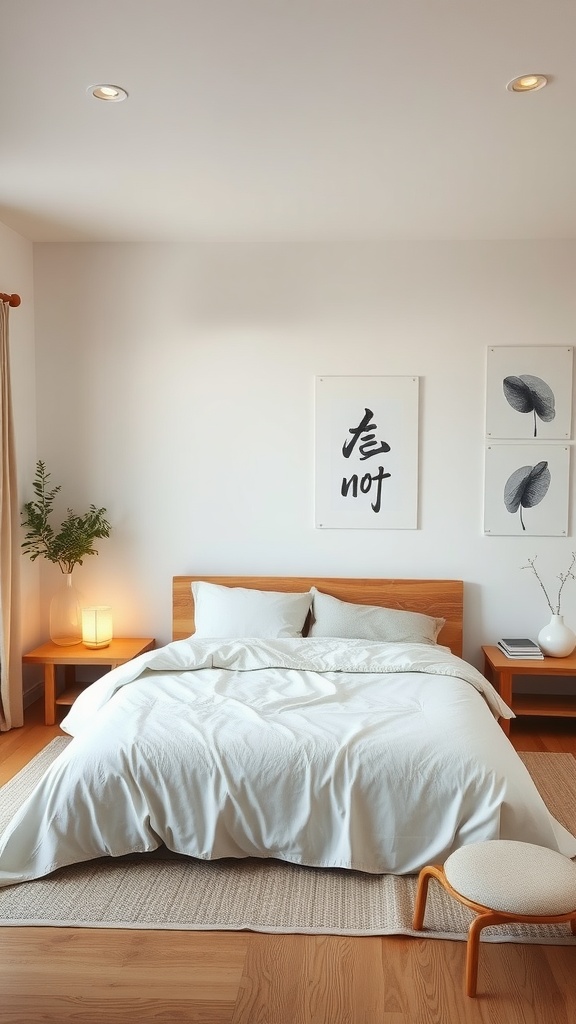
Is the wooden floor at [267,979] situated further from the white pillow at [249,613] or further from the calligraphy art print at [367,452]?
the calligraphy art print at [367,452]

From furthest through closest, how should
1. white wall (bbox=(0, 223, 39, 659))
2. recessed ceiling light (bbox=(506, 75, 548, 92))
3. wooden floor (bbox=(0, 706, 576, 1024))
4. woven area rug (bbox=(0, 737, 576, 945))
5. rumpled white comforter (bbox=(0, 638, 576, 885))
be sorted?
white wall (bbox=(0, 223, 39, 659))
rumpled white comforter (bbox=(0, 638, 576, 885))
recessed ceiling light (bbox=(506, 75, 548, 92))
woven area rug (bbox=(0, 737, 576, 945))
wooden floor (bbox=(0, 706, 576, 1024))

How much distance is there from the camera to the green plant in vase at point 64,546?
14.3 feet

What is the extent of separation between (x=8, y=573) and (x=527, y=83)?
10.2 feet

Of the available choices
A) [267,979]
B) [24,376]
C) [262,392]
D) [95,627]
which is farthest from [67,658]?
[267,979]

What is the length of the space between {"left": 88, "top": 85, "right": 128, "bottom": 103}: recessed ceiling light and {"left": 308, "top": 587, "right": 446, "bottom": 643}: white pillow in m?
2.51

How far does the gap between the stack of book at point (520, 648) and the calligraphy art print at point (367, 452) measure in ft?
2.60

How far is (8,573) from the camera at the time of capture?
13.3 feet

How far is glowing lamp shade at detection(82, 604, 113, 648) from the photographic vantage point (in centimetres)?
434

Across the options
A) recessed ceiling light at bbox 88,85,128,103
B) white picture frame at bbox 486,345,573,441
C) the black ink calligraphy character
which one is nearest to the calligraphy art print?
the black ink calligraphy character

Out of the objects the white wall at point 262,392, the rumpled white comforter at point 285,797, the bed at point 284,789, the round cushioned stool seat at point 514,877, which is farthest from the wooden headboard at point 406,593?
the round cushioned stool seat at point 514,877

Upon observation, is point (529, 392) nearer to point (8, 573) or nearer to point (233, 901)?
point (8, 573)

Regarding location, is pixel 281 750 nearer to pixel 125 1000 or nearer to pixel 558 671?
pixel 125 1000

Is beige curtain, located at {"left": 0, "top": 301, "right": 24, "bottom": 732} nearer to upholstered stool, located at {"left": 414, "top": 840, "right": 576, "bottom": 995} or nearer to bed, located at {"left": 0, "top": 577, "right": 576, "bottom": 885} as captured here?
bed, located at {"left": 0, "top": 577, "right": 576, "bottom": 885}

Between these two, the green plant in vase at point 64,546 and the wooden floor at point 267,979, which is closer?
the wooden floor at point 267,979
